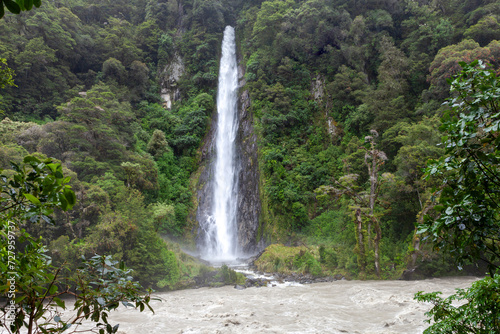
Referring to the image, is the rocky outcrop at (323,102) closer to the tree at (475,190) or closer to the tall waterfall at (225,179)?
the tall waterfall at (225,179)

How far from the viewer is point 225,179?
2059 cm

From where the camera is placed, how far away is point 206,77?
24.8 meters

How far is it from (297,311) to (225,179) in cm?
1438

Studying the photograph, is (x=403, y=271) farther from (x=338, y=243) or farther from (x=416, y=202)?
(x=338, y=243)

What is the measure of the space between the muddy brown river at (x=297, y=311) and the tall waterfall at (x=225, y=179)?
346 inches

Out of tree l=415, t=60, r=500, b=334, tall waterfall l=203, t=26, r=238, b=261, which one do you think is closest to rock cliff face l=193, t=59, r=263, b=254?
tall waterfall l=203, t=26, r=238, b=261

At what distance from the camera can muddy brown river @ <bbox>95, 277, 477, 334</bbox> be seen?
18.4 ft

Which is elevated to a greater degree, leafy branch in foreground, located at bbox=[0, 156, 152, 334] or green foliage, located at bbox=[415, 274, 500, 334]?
leafy branch in foreground, located at bbox=[0, 156, 152, 334]

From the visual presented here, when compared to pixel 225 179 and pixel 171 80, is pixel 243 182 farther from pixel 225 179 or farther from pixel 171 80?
pixel 171 80

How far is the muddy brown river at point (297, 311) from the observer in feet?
18.4

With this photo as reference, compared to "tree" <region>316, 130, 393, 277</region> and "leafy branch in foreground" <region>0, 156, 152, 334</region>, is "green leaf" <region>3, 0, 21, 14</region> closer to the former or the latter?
"leafy branch in foreground" <region>0, 156, 152, 334</region>

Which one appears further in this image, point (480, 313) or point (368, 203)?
point (368, 203)

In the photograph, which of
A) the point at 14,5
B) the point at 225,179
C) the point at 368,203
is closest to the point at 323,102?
the point at 225,179

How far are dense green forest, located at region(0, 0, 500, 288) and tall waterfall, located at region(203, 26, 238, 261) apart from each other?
49.5 inches
